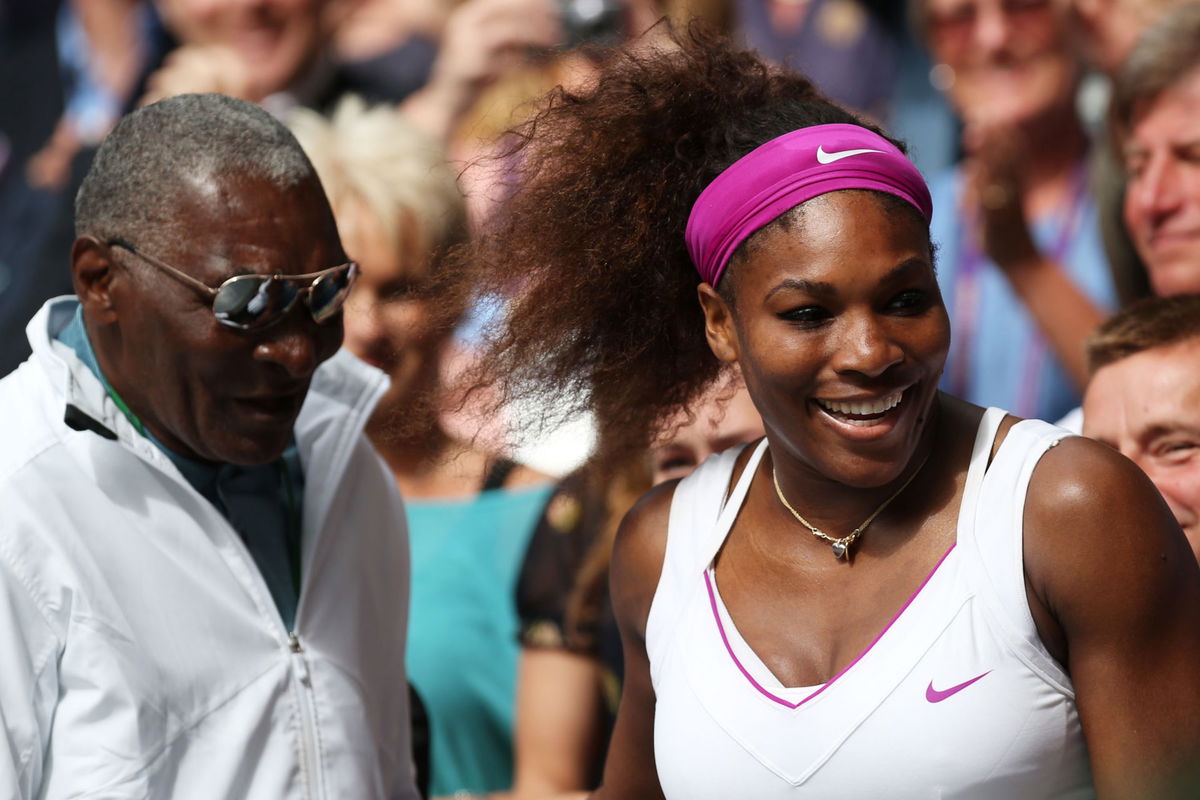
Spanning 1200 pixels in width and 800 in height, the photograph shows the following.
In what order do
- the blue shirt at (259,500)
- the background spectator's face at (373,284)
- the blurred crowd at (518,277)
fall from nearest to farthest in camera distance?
the blue shirt at (259,500) < the blurred crowd at (518,277) < the background spectator's face at (373,284)

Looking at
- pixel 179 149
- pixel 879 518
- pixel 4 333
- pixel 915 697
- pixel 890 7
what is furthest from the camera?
pixel 4 333

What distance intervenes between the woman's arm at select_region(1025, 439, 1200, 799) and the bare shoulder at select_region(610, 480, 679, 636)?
1.94 ft

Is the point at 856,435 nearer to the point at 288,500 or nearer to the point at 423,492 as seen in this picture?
the point at 288,500

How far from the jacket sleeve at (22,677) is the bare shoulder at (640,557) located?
0.81 meters

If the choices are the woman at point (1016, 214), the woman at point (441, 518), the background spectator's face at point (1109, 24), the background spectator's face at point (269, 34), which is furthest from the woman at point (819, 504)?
the background spectator's face at point (269, 34)

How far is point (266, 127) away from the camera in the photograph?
7.37 ft

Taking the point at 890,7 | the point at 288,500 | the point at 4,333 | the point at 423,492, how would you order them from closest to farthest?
the point at 288,500 → the point at 423,492 → the point at 890,7 → the point at 4,333

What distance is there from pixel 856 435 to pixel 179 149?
111cm

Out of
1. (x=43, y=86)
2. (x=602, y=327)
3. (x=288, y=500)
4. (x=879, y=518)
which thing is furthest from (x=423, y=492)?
(x=43, y=86)

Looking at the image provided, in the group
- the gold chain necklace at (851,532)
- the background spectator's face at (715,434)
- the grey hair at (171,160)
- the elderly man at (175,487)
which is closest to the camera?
the gold chain necklace at (851,532)

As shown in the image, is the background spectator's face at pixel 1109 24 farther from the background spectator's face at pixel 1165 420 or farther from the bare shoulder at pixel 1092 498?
the bare shoulder at pixel 1092 498

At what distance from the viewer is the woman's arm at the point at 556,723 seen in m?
3.14

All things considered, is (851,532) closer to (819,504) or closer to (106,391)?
(819,504)

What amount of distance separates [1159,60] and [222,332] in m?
2.05
